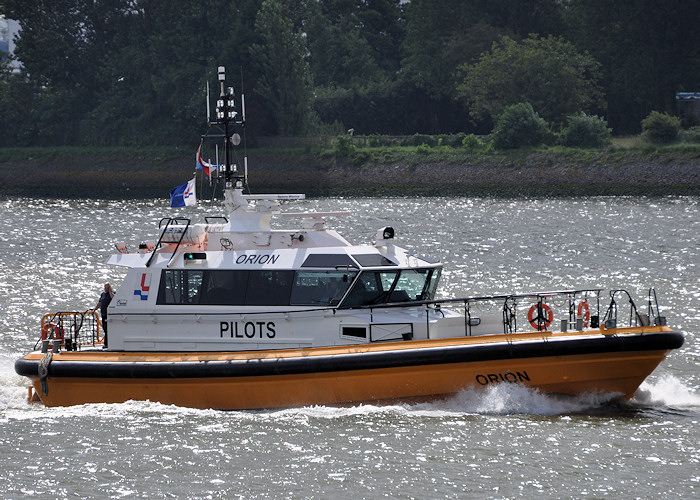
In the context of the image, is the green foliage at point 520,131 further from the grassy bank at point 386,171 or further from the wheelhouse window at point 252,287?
the wheelhouse window at point 252,287

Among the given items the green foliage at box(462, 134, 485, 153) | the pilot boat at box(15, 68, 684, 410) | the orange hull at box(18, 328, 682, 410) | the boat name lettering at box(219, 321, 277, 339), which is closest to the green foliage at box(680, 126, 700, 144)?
the green foliage at box(462, 134, 485, 153)

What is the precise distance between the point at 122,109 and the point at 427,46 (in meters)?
23.2

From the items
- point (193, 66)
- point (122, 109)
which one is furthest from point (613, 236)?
point (122, 109)

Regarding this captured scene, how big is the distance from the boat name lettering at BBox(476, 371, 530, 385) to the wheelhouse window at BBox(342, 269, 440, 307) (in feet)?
5.54

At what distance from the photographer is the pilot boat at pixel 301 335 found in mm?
16031

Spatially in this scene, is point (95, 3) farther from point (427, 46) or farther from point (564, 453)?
point (564, 453)

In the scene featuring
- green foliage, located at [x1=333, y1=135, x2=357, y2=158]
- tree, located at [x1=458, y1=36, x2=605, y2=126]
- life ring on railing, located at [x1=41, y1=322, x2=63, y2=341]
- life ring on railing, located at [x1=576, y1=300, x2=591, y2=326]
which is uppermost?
tree, located at [x1=458, y1=36, x2=605, y2=126]

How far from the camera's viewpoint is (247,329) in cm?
1711

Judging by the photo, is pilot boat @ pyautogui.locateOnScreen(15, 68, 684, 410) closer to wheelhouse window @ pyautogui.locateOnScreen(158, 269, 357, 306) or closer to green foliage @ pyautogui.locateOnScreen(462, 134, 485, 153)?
wheelhouse window @ pyautogui.locateOnScreen(158, 269, 357, 306)

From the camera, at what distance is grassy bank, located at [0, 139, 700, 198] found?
62188 millimetres

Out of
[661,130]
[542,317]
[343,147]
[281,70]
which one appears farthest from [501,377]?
[281,70]

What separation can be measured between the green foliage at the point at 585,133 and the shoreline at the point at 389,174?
2606 mm

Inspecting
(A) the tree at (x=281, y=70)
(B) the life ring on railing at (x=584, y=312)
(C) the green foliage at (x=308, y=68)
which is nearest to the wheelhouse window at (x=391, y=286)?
(B) the life ring on railing at (x=584, y=312)

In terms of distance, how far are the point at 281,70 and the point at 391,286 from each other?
60.0 m
